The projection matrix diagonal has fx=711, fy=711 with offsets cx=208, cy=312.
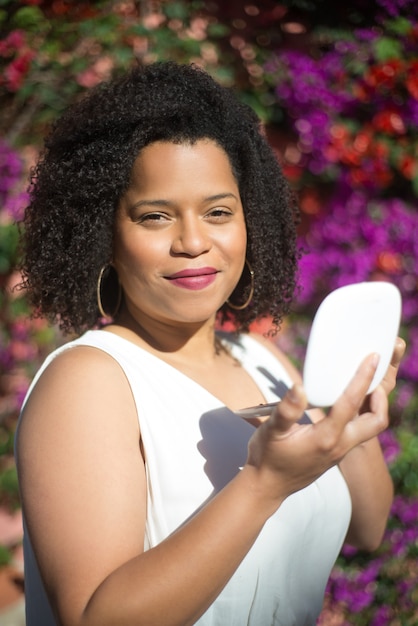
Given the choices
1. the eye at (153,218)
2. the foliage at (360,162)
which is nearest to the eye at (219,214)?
the eye at (153,218)

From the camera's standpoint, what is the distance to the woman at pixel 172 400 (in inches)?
45.8

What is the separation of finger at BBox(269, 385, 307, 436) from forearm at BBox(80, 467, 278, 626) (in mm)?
128

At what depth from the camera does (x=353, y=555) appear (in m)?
3.09

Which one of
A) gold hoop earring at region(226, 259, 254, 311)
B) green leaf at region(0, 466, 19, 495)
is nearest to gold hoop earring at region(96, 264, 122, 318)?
gold hoop earring at region(226, 259, 254, 311)

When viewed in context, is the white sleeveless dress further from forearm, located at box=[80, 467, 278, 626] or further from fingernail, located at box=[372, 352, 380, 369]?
fingernail, located at box=[372, 352, 380, 369]

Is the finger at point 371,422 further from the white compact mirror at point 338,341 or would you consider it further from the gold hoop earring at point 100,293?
the gold hoop earring at point 100,293

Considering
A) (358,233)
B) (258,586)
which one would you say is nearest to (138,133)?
Result: (258,586)

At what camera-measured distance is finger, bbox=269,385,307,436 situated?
1.06 meters

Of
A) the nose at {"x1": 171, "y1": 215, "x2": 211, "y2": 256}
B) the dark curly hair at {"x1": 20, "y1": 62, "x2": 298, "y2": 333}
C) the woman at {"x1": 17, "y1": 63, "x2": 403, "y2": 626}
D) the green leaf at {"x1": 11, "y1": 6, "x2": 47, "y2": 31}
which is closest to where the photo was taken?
the woman at {"x1": 17, "y1": 63, "x2": 403, "y2": 626}

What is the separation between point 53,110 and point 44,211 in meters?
1.99

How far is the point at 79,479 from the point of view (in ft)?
4.13

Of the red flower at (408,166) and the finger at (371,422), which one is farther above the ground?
the finger at (371,422)

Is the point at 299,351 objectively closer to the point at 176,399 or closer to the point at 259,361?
the point at 259,361

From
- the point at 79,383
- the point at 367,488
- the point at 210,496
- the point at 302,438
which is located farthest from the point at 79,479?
the point at 367,488
